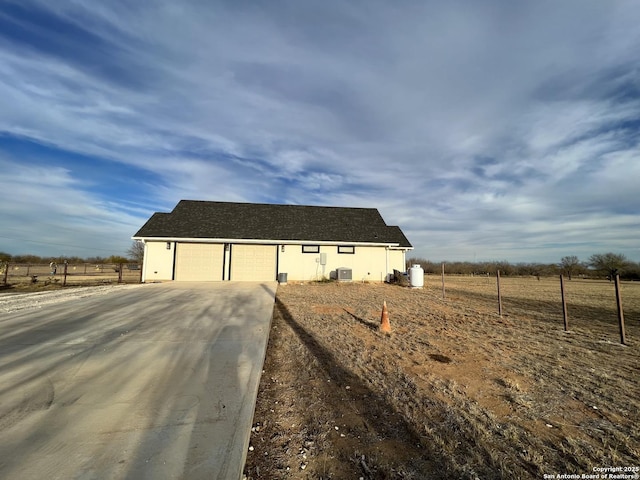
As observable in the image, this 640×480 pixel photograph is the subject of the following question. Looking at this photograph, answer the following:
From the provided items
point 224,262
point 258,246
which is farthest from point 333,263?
point 224,262

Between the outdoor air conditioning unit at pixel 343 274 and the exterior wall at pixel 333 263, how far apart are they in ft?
1.68

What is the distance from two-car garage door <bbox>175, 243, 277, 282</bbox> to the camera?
650 inches

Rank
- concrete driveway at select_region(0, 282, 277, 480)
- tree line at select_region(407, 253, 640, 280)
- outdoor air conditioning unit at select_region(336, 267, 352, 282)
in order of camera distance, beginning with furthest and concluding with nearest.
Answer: tree line at select_region(407, 253, 640, 280)
outdoor air conditioning unit at select_region(336, 267, 352, 282)
concrete driveway at select_region(0, 282, 277, 480)

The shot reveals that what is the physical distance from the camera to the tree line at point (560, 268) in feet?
119

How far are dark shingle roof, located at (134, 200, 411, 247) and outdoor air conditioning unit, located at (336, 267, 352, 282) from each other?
1.92 metres

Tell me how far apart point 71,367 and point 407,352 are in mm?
5033

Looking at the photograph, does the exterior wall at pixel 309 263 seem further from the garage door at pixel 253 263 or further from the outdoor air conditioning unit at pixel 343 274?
the outdoor air conditioning unit at pixel 343 274

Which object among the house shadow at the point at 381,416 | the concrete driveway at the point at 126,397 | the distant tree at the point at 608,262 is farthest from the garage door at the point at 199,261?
the distant tree at the point at 608,262

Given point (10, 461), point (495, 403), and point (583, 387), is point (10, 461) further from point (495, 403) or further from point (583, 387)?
point (583, 387)

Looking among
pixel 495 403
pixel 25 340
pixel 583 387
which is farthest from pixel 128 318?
pixel 583 387

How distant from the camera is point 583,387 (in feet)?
12.2

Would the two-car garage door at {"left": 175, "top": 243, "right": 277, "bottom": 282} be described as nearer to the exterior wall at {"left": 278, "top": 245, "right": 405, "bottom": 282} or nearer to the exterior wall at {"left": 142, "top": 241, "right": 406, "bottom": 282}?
the exterior wall at {"left": 142, "top": 241, "right": 406, "bottom": 282}

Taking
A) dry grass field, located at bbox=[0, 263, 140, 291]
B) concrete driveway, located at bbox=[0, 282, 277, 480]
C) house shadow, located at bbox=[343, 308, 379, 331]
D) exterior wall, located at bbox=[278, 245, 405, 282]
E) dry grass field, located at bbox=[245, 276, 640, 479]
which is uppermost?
exterior wall, located at bbox=[278, 245, 405, 282]

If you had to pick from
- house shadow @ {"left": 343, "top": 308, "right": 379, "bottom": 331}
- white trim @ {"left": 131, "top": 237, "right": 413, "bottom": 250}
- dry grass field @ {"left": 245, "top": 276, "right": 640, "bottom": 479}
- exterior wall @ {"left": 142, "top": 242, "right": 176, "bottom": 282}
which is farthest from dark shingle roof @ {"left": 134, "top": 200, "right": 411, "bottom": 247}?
dry grass field @ {"left": 245, "top": 276, "right": 640, "bottom": 479}
